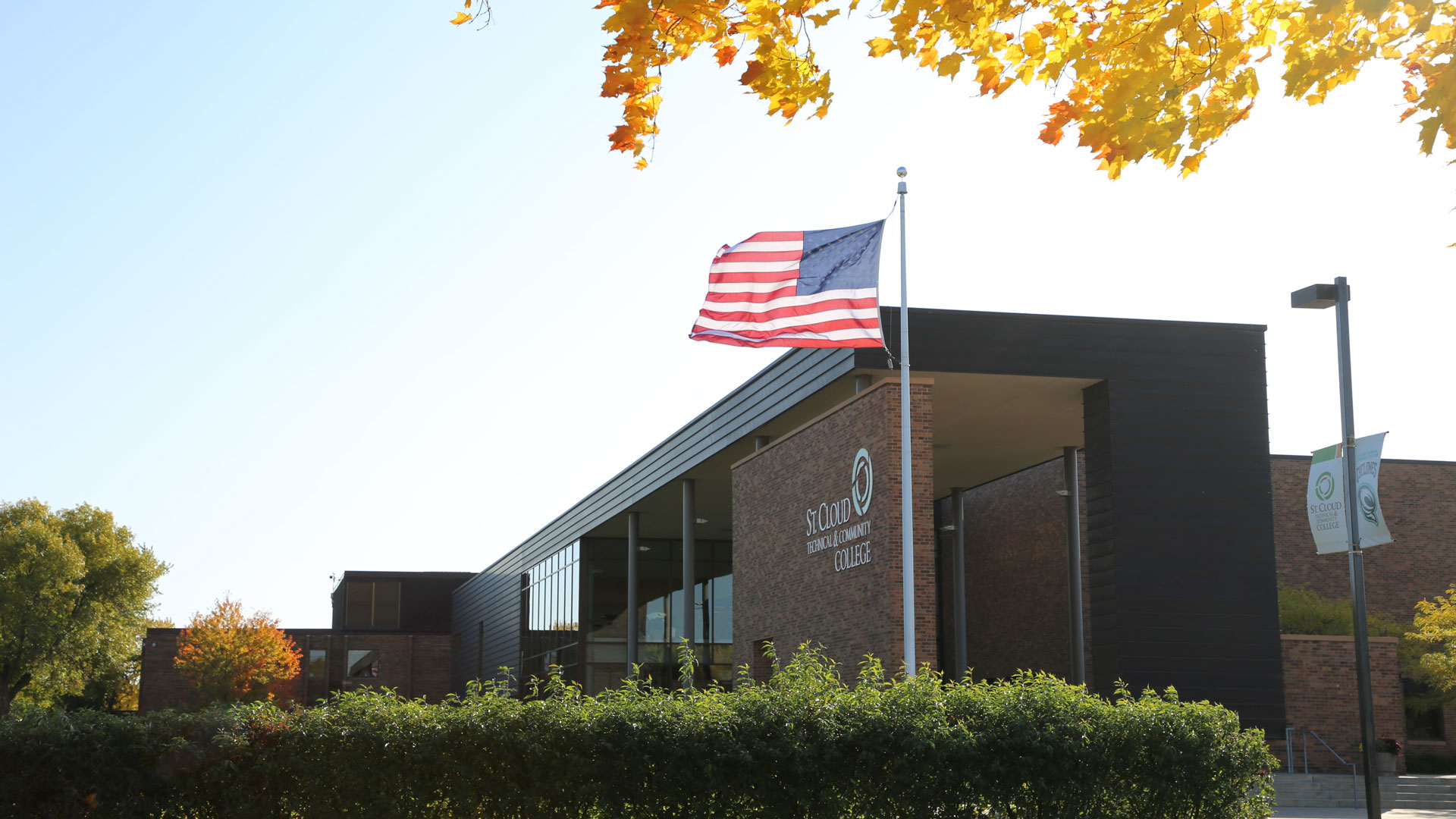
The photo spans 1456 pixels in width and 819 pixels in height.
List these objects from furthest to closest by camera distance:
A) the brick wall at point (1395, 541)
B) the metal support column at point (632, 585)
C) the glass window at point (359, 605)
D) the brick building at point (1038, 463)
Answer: the glass window at point (359, 605)
the metal support column at point (632, 585)
the brick wall at point (1395, 541)
the brick building at point (1038, 463)

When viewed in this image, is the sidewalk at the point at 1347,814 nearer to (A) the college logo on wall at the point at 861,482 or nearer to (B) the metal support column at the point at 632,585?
(A) the college logo on wall at the point at 861,482

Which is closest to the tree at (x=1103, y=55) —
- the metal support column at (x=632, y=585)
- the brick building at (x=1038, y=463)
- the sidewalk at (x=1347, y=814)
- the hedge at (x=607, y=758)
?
the hedge at (x=607, y=758)

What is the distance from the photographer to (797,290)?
687 inches

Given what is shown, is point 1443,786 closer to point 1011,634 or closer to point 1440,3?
point 1011,634

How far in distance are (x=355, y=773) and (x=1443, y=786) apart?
2064cm

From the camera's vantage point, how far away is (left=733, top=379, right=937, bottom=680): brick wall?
1855cm

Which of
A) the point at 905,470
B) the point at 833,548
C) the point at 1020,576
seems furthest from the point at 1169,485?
the point at 1020,576

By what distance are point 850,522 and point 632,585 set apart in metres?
15.9

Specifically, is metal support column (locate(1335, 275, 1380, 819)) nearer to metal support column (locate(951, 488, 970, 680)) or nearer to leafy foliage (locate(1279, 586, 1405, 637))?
metal support column (locate(951, 488, 970, 680))

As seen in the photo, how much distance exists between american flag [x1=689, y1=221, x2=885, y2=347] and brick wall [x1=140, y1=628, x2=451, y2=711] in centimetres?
3989

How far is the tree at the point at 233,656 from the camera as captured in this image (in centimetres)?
5122

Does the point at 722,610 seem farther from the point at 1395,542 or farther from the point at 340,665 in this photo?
the point at 340,665

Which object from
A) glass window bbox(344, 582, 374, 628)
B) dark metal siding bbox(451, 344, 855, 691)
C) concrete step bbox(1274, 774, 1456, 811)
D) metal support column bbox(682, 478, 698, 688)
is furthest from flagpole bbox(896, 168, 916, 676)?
glass window bbox(344, 582, 374, 628)

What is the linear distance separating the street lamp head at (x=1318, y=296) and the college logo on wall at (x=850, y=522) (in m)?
6.32
